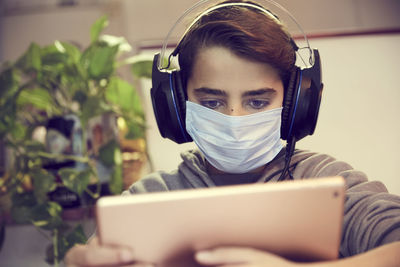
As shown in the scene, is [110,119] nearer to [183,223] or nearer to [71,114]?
[71,114]

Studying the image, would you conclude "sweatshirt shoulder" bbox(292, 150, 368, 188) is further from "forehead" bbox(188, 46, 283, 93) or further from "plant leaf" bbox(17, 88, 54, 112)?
"plant leaf" bbox(17, 88, 54, 112)

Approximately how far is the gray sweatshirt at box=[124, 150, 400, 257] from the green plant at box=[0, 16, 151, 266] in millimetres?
439

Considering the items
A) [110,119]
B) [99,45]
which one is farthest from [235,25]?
[110,119]

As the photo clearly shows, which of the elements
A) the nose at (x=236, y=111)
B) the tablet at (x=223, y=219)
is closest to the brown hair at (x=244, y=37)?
the nose at (x=236, y=111)

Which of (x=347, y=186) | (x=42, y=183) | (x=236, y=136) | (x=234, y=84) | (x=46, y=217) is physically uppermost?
(x=234, y=84)

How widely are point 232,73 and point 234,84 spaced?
1.0 inches

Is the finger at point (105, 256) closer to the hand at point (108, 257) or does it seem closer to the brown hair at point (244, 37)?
the hand at point (108, 257)

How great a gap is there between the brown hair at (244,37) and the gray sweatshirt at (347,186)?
204 millimetres

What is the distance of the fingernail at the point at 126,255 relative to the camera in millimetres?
407

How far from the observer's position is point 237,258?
1.36 ft

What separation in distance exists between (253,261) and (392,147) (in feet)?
3.44

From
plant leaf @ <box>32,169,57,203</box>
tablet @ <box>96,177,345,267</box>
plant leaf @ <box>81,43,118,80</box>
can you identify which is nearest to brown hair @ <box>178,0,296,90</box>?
tablet @ <box>96,177,345,267</box>

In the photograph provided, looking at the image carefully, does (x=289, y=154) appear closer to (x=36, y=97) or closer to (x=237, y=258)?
(x=237, y=258)

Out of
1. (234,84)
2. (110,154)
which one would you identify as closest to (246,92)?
(234,84)
